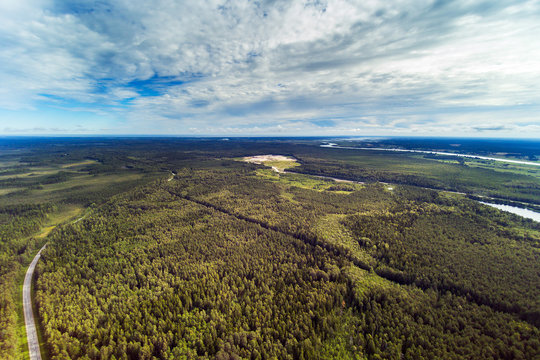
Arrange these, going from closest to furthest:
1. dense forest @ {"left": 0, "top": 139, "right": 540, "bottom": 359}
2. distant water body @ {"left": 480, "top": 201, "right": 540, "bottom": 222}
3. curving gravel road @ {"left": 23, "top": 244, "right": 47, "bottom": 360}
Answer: curving gravel road @ {"left": 23, "top": 244, "right": 47, "bottom": 360} < dense forest @ {"left": 0, "top": 139, "right": 540, "bottom": 359} < distant water body @ {"left": 480, "top": 201, "right": 540, "bottom": 222}

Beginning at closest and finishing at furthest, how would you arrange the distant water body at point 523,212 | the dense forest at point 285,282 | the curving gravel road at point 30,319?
the curving gravel road at point 30,319, the dense forest at point 285,282, the distant water body at point 523,212

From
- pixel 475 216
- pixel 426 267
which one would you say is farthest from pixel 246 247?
pixel 475 216

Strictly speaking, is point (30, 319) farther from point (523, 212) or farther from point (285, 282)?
point (523, 212)

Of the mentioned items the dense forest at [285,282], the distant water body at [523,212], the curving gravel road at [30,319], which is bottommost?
the curving gravel road at [30,319]

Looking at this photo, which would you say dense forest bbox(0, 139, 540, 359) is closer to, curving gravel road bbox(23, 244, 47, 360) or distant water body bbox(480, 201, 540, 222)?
curving gravel road bbox(23, 244, 47, 360)


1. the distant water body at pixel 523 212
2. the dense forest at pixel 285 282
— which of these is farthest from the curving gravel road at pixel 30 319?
the distant water body at pixel 523 212

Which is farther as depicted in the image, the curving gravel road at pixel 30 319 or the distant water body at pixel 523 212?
the distant water body at pixel 523 212

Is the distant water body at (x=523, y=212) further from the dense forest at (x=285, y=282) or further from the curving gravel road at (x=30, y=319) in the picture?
the curving gravel road at (x=30, y=319)

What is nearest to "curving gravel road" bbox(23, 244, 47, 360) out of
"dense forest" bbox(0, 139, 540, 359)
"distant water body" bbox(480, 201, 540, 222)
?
"dense forest" bbox(0, 139, 540, 359)

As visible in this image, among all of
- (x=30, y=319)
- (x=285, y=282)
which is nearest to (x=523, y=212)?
(x=285, y=282)
